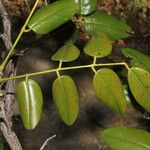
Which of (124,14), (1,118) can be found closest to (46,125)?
(124,14)

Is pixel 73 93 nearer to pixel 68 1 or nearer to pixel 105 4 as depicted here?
pixel 68 1

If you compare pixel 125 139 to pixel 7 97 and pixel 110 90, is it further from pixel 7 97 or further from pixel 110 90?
pixel 7 97

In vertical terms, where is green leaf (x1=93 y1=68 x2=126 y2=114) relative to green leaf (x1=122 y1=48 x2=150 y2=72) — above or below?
below

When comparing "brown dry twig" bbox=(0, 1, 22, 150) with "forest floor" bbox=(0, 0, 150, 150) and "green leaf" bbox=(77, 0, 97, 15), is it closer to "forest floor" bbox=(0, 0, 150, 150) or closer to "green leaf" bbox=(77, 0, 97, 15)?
"green leaf" bbox=(77, 0, 97, 15)

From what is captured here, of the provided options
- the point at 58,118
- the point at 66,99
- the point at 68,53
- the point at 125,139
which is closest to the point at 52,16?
the point at 68,53

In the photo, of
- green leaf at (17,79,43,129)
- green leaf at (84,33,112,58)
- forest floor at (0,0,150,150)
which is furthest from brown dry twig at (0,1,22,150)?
forest floor at (0,0,150,150)
